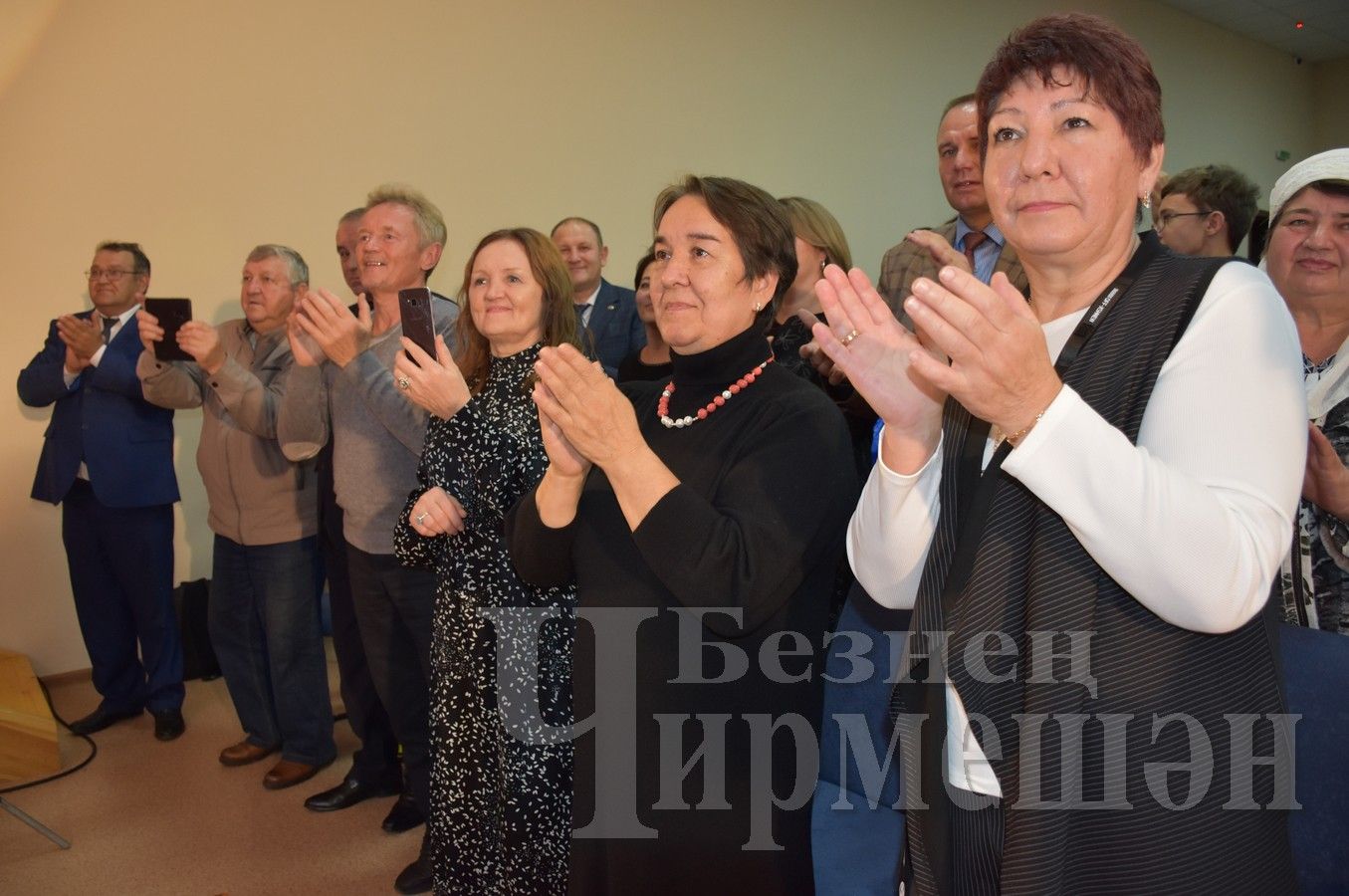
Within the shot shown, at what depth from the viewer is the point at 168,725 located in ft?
12.8

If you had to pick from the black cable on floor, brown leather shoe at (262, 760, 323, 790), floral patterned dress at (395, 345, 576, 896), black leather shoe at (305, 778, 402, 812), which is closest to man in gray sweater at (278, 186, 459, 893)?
black leather shoe at (305, 778, 402, 812)

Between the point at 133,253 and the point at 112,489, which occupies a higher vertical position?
the point at 133,253

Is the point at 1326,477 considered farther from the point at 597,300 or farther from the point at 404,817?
the point at 597,300

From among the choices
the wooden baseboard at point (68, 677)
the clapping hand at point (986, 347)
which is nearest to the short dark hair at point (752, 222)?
the clapping hand at point (986, 347)

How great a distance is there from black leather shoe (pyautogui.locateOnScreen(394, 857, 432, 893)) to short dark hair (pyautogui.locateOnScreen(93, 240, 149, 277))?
8.85ft

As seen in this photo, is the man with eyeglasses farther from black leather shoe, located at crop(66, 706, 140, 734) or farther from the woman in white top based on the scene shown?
black leather shoe, located at crop(66, 706, 140, 734)

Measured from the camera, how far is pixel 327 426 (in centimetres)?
316

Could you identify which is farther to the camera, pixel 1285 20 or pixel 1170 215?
pixel 1285 20

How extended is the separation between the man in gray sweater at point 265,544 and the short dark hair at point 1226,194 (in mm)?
2834

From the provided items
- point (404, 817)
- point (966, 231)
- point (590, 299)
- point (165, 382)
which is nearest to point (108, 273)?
point (165, 382)

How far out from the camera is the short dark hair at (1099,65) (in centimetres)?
106

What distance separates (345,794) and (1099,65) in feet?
10.0

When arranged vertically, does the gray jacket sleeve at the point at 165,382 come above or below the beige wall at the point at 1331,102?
below

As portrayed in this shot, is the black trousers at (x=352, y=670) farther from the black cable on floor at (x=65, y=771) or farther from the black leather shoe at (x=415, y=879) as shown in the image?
the black cable on floor at (x=65, y=771)
